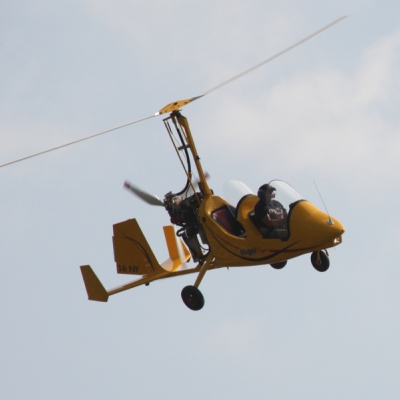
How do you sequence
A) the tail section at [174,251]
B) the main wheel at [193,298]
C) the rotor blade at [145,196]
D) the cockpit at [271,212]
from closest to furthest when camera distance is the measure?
the cockpit at [271,212] → the main wheel at [193,298] → the rotor blade at [145,196] → the tail section at [174,251]

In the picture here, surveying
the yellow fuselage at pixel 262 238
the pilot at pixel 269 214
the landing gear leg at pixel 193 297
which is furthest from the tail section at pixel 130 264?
the pilot at pixel 269 214

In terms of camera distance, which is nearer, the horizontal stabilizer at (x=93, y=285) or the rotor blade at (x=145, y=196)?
the rotor blade at (x=145, y=196)

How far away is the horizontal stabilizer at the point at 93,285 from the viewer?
26.7 metres

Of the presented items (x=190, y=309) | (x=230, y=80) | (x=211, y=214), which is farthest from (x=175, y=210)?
(x=230, y=80)

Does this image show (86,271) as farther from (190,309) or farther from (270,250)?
(270,250)

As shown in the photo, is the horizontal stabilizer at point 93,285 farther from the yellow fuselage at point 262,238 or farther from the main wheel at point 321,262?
the main wheel at point 321,262

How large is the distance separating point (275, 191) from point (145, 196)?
3.64 meters

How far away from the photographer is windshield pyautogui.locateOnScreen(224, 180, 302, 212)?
80.3 ft

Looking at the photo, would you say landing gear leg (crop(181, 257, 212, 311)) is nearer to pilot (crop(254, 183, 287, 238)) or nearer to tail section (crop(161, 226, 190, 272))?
tail section (crop(161, 226, 190, 272))

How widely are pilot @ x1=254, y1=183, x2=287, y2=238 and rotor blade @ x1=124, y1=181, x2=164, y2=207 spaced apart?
2931 mm

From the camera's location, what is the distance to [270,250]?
2453 centimetres

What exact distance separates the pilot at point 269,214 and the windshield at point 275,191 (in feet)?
0.34

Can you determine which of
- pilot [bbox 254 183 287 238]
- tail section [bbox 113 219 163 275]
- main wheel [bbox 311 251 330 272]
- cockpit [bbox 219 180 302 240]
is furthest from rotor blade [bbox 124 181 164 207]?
main wheel [bbox 311 251 330 272]

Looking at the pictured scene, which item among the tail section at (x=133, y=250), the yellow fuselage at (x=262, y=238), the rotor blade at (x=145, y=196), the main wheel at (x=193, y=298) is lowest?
the main wheel at (x=193, y=298)
